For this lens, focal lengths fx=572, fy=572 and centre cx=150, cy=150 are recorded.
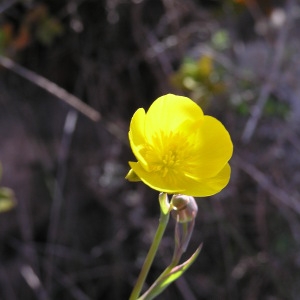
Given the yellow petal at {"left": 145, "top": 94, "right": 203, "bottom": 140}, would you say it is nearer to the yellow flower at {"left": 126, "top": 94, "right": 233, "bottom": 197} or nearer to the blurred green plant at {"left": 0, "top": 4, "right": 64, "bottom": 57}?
the yellow flower at {"left": 126, "top": 94, "right": 233, "bottom": 197}

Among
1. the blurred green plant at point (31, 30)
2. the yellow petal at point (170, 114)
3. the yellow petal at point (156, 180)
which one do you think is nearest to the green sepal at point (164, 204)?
the yellow petal at point (156, 180)

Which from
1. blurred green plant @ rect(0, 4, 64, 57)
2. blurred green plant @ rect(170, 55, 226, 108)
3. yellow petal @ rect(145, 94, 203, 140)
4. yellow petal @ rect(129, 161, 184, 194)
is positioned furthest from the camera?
blurred green plant @ rect(0, 4, 64, 57)

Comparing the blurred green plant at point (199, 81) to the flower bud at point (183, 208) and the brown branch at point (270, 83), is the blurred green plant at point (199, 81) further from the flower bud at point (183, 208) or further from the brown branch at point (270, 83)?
the flower bud at point (183, 208)

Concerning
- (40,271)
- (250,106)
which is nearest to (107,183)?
(40,271)

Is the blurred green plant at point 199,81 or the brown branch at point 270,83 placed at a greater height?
the blurred green plant at point 199,81

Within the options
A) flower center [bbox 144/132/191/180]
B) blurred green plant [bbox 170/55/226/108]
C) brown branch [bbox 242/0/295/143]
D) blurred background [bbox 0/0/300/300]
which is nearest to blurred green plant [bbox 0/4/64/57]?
blurred background [bbox 0/0/300/300]

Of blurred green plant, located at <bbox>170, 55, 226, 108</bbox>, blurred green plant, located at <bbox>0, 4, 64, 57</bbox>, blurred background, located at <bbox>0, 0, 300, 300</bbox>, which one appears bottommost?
blurred background, located at <bbox>0, 0, 300, 300</bbox>

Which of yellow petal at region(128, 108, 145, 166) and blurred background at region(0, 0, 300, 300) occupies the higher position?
→ yellow petal at region(128, 108, 145, 166)
